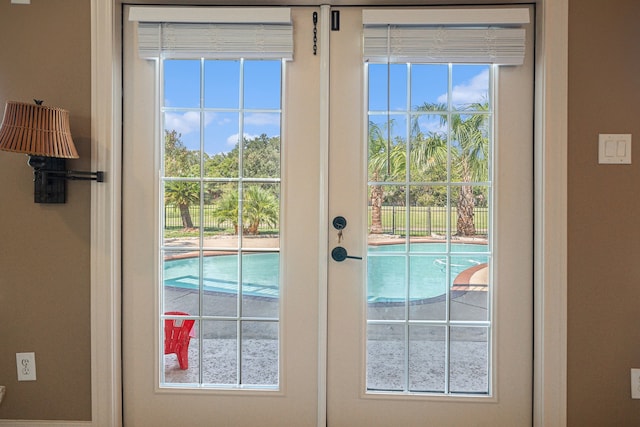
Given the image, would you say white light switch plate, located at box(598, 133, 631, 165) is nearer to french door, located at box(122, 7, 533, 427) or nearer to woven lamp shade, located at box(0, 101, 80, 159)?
french door, located at box(122, 7, 533, 427)

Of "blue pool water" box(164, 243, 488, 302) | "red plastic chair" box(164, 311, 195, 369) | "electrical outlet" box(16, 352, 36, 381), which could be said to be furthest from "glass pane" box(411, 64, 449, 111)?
"electrical outlet" box(16, 352, 36, 381)

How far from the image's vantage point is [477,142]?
199 cm

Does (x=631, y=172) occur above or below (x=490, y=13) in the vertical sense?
below

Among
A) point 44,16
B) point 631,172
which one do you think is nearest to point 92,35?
point 44,16

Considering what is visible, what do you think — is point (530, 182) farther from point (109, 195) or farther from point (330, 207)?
point (109, 195)

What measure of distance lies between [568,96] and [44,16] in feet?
7.27

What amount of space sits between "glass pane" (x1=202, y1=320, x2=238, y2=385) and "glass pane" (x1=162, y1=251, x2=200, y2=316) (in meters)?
0.11

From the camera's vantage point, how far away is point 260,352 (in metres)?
2.03

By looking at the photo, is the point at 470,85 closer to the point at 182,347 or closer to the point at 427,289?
the point at 427,289

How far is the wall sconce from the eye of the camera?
1.68 m

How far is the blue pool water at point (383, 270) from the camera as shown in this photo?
2004 mm

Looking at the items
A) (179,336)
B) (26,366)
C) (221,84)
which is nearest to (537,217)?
(221,84)

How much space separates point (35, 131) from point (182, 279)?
0.82 metres

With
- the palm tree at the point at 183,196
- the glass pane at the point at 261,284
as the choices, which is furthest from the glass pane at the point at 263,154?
the glass pane at the point at 261,284
